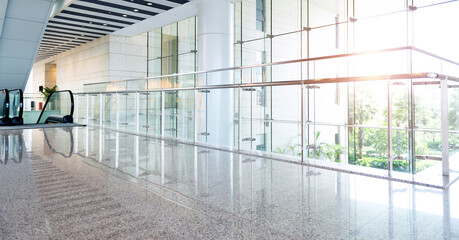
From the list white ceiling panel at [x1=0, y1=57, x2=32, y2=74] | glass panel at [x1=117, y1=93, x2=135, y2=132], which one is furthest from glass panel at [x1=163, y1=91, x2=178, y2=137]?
white ceiling panel at [x1=0, y1=57, x2=32, y2=74]

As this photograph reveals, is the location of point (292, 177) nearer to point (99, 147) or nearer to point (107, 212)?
point (107, 212)

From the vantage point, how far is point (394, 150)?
12.0ft

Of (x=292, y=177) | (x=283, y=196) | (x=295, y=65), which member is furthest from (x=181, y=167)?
(x=295, y=65)

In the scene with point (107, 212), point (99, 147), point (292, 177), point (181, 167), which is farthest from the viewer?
point (99, 147)

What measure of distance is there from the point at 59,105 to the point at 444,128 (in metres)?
13.8

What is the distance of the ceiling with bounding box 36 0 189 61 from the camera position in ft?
38.4

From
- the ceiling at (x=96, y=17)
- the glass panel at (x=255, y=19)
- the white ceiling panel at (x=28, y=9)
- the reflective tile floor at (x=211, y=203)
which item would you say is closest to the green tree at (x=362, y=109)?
the reflective tile floor at (x=211, y=203)

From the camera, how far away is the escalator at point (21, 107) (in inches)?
427

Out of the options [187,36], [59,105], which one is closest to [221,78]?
[187,36]

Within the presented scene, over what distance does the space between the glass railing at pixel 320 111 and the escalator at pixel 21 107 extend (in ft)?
3.42

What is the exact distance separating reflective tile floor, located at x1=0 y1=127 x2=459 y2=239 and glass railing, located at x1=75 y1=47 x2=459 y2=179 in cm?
77

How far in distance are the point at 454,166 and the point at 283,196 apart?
222 cm

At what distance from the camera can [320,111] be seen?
248 inches

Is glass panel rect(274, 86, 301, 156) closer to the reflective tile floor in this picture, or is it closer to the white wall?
the reflective tile floor
